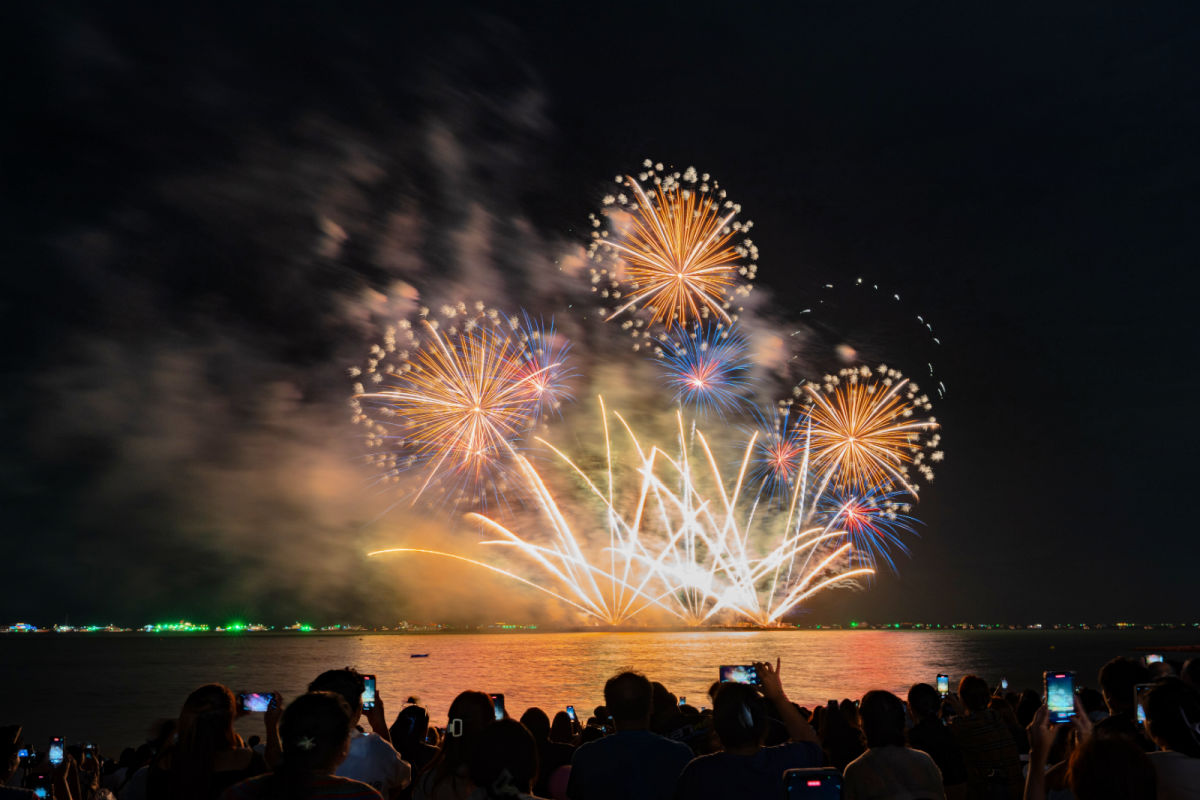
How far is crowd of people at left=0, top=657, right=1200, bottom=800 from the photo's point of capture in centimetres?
392

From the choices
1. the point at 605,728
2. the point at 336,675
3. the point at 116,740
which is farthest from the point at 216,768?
the point at 116,740

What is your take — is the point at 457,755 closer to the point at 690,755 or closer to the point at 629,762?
the point at 629,762

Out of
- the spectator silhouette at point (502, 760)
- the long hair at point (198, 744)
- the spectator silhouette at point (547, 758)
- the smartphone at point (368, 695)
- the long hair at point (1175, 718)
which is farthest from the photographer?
the smartphone at point (368, 695)

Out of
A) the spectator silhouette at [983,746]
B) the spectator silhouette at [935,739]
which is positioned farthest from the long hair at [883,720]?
the spectator silhouette at [983,746]

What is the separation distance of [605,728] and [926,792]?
8.01 metres

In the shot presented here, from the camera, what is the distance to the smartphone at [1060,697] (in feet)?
16.3

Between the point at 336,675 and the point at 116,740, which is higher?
the point at 336,675

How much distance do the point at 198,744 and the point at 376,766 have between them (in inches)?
49.8

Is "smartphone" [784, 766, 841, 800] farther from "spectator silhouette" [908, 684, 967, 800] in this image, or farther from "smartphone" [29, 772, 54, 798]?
"smartphone" [29, 772, 54, 798]

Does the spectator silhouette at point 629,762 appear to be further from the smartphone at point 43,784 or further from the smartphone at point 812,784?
the smartphone at point 43,784

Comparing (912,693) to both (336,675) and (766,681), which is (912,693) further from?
(336,675)

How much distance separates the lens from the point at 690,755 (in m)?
5.23

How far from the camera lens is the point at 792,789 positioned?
12.8 ft

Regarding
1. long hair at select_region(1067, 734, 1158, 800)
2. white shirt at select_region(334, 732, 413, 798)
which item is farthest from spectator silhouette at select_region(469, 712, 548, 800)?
long hair at select_region(1067, 734, 1158, 800)
